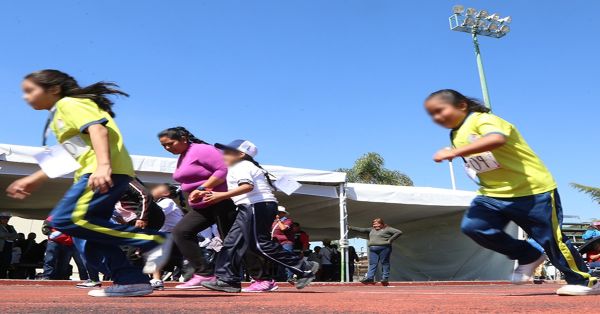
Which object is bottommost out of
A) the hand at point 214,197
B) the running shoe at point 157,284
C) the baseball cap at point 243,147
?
the running shoe at point 157,284

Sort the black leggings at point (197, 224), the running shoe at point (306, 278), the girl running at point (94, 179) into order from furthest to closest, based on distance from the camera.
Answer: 1. the running shoe at point (306, 278)
2. the black leggings at point (197, 224)
3. the girl running at point (94, 179)

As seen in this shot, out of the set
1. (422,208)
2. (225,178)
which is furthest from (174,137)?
(422,208)

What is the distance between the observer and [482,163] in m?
3.95

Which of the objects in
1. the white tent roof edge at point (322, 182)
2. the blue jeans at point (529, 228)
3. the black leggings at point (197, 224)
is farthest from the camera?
the white tent roof edge at point (322, 182)

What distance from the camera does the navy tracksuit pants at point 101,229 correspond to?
3.46 metres

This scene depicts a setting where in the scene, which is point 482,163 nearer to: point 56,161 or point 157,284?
point 56,161

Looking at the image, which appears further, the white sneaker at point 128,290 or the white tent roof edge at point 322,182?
the white tent roof edge at point 322,182

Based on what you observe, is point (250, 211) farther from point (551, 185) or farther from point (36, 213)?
point (36, 213)

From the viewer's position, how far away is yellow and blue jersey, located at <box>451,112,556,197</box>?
3902mm

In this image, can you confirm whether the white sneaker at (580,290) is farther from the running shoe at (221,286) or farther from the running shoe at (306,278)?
the running shoe at (221,286)

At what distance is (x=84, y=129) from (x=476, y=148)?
2.17 meters

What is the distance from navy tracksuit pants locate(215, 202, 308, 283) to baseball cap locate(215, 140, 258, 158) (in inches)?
18.0

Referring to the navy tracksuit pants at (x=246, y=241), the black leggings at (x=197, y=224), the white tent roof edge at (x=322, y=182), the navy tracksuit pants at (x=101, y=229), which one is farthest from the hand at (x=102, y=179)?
the white tent roof edge at (x=322, y=182)

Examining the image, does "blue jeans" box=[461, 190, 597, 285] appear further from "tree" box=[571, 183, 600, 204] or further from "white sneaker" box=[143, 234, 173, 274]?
"tree" box=[571, 183, 600, 204]
